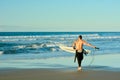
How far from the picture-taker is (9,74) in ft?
55.5

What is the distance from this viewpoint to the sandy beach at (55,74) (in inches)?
617

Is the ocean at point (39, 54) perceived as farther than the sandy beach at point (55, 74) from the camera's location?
Yes

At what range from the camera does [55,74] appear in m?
17.0

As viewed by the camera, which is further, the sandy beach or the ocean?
the ocean

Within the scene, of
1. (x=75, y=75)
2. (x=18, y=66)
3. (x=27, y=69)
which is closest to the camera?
(x=75, y=75)

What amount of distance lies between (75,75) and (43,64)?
198 inches

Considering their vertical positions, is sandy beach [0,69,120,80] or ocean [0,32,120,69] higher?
sandy beach [0,69,120,80]

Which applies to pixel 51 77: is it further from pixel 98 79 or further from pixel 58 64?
pixel 58 64

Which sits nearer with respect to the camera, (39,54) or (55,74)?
(55,74)

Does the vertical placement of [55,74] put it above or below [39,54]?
above

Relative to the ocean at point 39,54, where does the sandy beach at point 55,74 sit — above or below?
above

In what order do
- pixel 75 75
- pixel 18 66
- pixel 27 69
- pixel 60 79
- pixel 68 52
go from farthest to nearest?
pixel 68 52, pixel 18 66, pixel 27 69, pixel 75 75, pixel 60 79

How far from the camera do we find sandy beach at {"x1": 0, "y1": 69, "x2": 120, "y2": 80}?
51.4ft

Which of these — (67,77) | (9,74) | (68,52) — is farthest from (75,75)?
(68,52)
